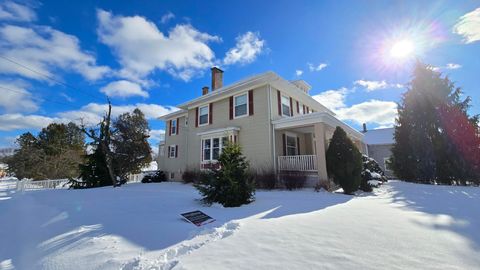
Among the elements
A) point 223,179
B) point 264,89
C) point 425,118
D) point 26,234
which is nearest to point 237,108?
point 264,89

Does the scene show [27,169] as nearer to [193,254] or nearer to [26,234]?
[26,234]

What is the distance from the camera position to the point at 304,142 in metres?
15.2

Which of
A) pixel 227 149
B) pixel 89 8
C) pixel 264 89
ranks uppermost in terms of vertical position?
pixel 89 8

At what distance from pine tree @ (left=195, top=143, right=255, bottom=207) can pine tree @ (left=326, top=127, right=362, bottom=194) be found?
4312mm

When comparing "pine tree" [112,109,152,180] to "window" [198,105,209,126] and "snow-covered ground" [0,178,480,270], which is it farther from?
"snow-covered ground" [0,178,480,270]

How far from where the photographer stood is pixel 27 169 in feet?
87.0

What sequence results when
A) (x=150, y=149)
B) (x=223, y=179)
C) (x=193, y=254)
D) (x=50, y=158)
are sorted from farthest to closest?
(x=50, y=158) → (x=150, y=149) → (x=223, y=179) → (x=193, y=254)

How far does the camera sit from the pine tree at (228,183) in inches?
249

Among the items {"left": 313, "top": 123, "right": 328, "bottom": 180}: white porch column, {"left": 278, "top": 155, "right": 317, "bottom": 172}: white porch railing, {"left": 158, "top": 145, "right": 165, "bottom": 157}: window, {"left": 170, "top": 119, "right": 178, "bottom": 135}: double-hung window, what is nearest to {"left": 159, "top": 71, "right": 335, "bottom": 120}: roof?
{"left": 313, "top": 123, "right": 328, "bottom": 180}: white porch column

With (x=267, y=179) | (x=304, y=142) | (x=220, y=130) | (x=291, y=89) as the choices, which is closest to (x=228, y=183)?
(x=267, y=179)

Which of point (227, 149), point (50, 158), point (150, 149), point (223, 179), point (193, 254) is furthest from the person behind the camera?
point (50, 158)

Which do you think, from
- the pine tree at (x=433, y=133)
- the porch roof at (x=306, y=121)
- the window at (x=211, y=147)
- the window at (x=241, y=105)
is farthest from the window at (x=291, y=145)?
the pine tree at (x=433, y=133)

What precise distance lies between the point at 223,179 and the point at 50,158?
3051 cm

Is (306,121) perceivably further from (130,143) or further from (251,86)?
(130,143)
